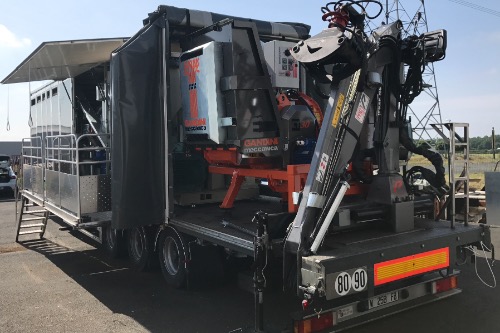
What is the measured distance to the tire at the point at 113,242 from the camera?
24.0 ft

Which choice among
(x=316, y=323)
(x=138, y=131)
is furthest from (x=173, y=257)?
(x=316, y=323)

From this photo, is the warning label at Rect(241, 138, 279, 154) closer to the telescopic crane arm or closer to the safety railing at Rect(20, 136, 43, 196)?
the telescopic crane arm

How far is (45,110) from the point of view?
9.73 meters

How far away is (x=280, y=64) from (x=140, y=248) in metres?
3.22

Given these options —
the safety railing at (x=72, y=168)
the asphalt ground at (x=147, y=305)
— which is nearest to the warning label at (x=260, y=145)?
the asphalt ground at (x=147, y=305)

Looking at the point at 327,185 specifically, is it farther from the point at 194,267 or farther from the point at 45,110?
the point at 45,110

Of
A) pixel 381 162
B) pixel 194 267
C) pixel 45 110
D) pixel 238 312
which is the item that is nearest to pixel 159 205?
pixel 194 267

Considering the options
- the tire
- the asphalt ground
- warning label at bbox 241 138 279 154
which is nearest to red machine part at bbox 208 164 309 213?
warning label at bbox 241 138 279 154

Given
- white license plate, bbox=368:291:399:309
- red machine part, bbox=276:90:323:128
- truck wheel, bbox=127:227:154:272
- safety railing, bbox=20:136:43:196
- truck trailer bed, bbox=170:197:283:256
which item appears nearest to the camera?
white license plate, bbox=368:291:399:309

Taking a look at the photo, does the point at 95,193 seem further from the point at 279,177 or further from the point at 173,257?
the point at 279,177

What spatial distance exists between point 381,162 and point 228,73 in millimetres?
1801

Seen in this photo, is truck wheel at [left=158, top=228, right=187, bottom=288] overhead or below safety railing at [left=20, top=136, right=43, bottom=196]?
below

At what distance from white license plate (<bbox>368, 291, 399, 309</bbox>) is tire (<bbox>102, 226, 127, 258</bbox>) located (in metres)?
4.38

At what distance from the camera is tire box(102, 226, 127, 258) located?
7324 millimetres
